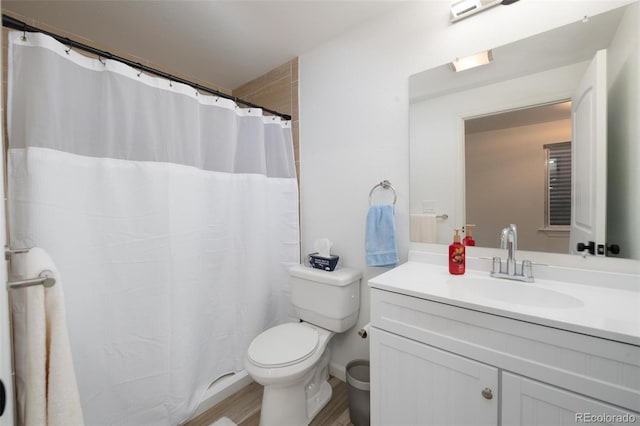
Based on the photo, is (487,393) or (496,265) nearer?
(487,393)

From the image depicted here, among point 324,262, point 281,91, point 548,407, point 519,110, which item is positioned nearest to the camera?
point 548,407

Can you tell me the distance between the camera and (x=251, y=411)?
155 centimetres

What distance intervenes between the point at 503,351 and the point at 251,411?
1.38 m

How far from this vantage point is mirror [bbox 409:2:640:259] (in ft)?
3.33

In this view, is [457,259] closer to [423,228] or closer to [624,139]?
[423,228]

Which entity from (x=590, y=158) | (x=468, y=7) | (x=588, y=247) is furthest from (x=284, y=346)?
(x=468, y=7)

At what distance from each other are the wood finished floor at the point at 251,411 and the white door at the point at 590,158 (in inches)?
55.5

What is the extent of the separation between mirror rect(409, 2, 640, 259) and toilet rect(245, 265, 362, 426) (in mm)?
551

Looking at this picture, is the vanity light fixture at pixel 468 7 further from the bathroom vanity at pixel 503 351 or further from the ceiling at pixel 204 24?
the bathroom vanity at pixel 503 351

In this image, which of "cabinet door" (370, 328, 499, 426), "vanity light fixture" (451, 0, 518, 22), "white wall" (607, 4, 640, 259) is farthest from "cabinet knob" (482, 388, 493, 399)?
"vanity light fixture" (451, 0, 518, 22)

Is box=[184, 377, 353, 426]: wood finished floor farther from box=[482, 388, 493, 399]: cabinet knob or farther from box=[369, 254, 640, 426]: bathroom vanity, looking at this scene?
box=[482, 388, 493, 399]: cabinet knob

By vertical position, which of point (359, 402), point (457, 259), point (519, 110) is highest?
point (519, 110)

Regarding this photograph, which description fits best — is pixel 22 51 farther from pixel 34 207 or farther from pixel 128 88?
pixel 34 207

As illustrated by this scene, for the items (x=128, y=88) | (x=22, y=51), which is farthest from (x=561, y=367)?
(x=22, y=51)
